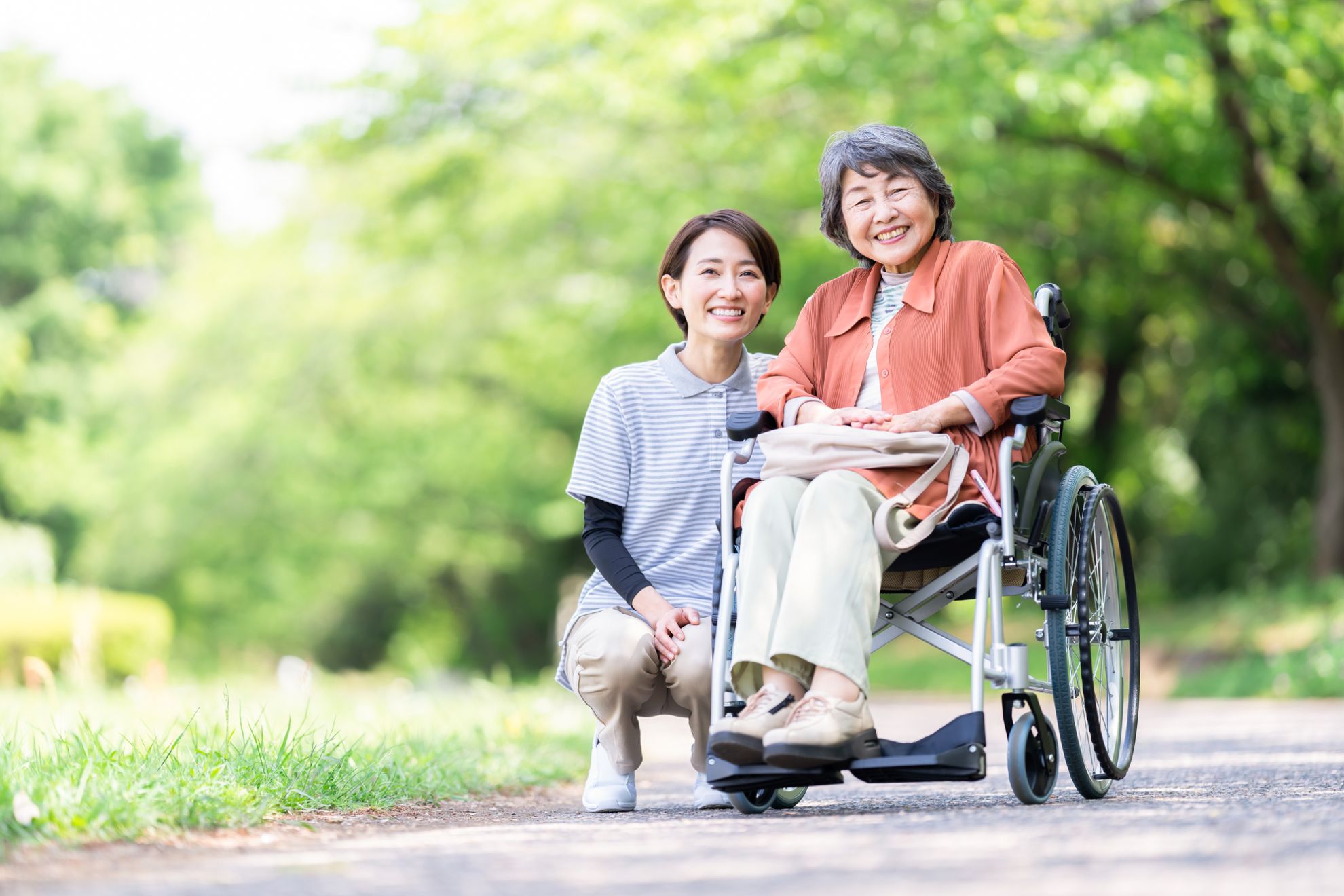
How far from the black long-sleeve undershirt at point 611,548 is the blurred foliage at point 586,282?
19.5ft

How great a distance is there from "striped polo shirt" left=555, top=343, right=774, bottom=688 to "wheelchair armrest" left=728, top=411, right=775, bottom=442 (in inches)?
14.2

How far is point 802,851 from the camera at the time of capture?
2.56 m

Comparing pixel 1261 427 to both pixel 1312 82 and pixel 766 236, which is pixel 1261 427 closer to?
pixel 1312 82

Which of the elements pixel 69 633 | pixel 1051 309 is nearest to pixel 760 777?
pixel 1051 309

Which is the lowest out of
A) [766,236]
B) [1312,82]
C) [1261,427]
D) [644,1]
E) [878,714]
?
[878,714]

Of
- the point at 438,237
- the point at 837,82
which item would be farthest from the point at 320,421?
the point at 837,82

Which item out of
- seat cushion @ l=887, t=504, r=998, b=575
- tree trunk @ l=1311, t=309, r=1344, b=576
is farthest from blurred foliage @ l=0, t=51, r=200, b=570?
seat cushion @ l=887, t=504, r=998, b=575

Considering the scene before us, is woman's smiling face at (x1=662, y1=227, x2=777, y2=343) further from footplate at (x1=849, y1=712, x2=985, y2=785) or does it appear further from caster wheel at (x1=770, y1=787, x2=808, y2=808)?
footplate at (x1=849, y1=712, x2=985, y2=785)

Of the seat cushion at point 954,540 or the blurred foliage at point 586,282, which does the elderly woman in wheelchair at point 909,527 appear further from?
the blurred foliage at point 586,282

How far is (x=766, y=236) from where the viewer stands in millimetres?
4020

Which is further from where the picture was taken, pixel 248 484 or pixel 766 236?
pixel 248 484

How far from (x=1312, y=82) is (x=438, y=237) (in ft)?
28.1

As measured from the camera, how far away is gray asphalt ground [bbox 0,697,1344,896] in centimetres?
224

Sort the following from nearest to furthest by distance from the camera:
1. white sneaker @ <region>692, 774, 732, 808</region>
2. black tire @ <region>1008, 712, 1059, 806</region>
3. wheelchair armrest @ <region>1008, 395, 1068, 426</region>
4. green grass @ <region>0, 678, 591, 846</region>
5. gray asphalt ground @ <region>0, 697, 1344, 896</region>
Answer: gray asphalt ground @ <region>0, 697, 1344, 896</region> < green grass @ <region>0, 678, 591, 846</region> < black tire @ <region>1008, 712, 1059, 806</region> < wheelchair armrest @ <region>1008, 395, 1068, 426</region> < white sneaker @ <region>692, 774, 732, 808</region>
